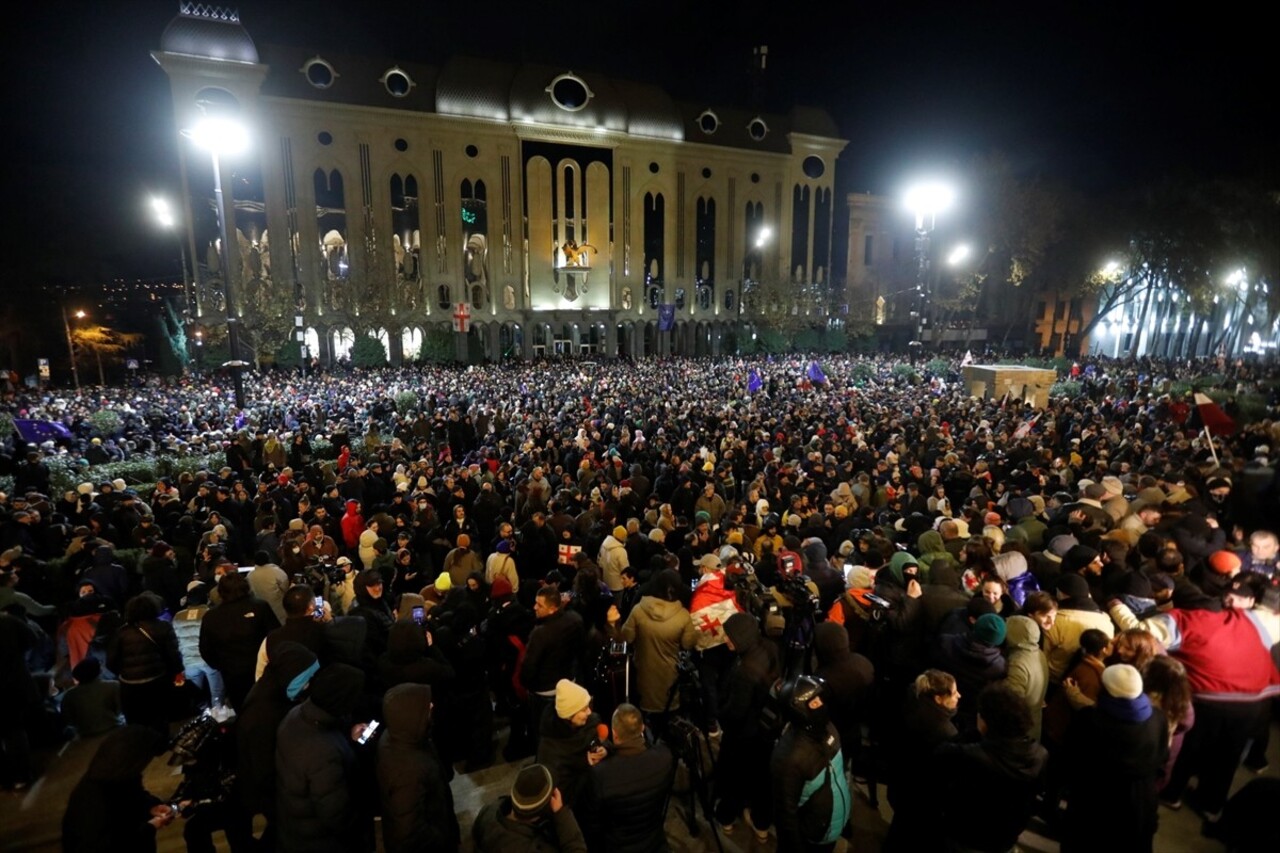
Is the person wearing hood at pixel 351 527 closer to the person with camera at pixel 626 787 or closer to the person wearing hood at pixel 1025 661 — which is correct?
the person with camera at pixel 626 787

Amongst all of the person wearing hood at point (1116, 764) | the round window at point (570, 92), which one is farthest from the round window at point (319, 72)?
the person wearing hood at point (1116, 764)

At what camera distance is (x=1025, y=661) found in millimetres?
3746

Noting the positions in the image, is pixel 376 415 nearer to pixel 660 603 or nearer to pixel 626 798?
pixel 660 603

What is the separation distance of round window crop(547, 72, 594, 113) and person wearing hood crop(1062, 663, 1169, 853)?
148 ft

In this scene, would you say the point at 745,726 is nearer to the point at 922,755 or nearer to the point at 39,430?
the point at 922,755

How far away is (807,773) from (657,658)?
1.63 metres

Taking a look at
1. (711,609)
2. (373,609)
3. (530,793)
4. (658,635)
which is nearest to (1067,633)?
(711,609)

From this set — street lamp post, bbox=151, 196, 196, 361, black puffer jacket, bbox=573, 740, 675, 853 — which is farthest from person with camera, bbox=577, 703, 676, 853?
street lamp post, bbox=151, 196, 196, 361

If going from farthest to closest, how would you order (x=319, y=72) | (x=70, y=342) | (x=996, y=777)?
1. (x=319, y=72)
2. (x=70, y=342)
3. (x=996, y=777)

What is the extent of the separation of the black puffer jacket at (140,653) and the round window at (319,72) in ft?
138

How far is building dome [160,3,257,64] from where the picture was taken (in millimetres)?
33250

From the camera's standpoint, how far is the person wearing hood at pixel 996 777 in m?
2.73

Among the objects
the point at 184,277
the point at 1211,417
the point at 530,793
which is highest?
the point at 184,277

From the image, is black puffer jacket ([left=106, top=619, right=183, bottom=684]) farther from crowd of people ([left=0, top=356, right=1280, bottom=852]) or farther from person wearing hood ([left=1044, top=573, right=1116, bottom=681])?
person wearing hood ([left=1044, top=573, right=1116, bottom=681])
